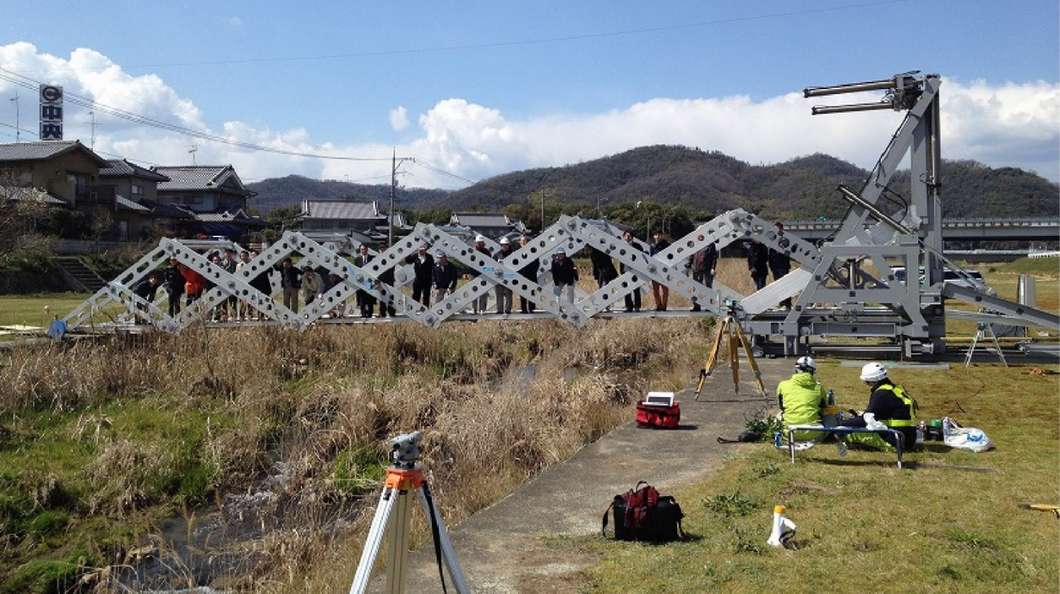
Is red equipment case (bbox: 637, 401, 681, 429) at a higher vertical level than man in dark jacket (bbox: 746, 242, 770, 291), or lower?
lower

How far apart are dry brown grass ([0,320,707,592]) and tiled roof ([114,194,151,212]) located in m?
39.4

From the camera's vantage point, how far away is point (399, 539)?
4.28 m

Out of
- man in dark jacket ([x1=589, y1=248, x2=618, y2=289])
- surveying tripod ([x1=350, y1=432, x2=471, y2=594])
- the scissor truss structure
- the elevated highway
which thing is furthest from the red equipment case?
the elevated highway

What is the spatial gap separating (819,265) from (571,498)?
9.15 m

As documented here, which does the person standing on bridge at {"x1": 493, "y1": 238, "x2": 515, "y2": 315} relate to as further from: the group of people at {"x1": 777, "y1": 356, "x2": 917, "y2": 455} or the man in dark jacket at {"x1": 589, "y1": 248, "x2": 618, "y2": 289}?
the group of people at {"x1": 777, "y1": 356, "x2": 917, "y2": 455}

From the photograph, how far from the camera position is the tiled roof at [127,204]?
53256 millimetres

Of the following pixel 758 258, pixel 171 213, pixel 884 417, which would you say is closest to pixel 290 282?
pixel 758 258

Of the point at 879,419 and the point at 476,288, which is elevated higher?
the point at 476,288

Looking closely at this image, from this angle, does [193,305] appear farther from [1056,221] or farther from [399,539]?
[1056,221]

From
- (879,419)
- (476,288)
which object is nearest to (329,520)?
(879,419)

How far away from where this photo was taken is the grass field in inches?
228

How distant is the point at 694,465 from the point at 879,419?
1932 mm

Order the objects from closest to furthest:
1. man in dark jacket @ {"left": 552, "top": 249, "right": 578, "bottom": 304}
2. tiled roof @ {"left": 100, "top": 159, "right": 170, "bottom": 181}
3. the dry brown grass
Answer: the dry brown grass
man in dark jacket @ {"left": 552, "top": 249, "right": 578, "bottom": 304}
tiled roof @ {"left": 100, "top": 159, "right": 170, "bottom": 181}

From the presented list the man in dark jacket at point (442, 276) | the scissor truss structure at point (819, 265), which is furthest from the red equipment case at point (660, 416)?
the man in dark jacket at point (442, 276)
